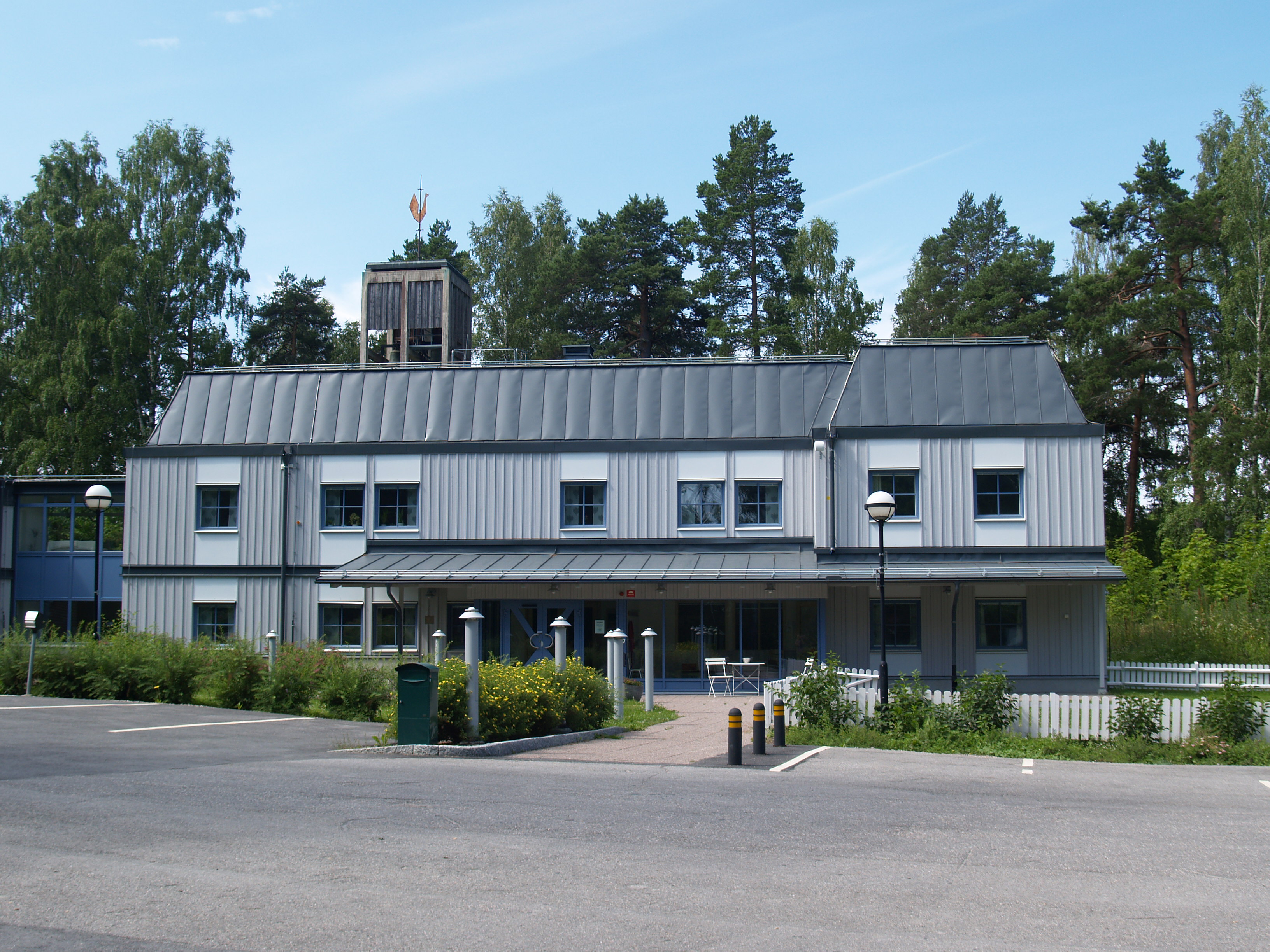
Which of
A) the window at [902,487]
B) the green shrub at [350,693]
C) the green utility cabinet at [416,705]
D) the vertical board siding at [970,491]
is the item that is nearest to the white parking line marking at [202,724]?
the green shrub at [350,693]

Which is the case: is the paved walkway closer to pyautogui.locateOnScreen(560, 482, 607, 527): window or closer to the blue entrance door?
the blue entrance door

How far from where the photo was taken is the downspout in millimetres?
28500

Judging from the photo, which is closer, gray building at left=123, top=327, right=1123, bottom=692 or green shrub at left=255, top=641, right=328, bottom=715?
green shrub at left=255, top=641, right=328, bottom=715

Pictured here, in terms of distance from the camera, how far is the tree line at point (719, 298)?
40.3m

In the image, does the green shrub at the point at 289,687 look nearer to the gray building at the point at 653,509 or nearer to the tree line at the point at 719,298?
the gray building at the point at 653,509

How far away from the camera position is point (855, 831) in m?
9.75

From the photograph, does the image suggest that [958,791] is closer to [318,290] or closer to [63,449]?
[63,449]

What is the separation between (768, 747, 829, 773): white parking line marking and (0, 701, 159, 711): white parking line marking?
35.5 ft

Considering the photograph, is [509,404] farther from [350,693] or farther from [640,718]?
[350,693]

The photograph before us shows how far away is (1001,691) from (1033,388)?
472 inches

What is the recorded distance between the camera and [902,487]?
26734mm

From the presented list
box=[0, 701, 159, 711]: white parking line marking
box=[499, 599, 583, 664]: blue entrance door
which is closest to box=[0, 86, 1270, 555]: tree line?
box=[499, 599, 583, 664]: blue entrance door

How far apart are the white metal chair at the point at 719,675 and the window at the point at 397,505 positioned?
27.4ft

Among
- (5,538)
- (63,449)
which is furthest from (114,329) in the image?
(5,538)
